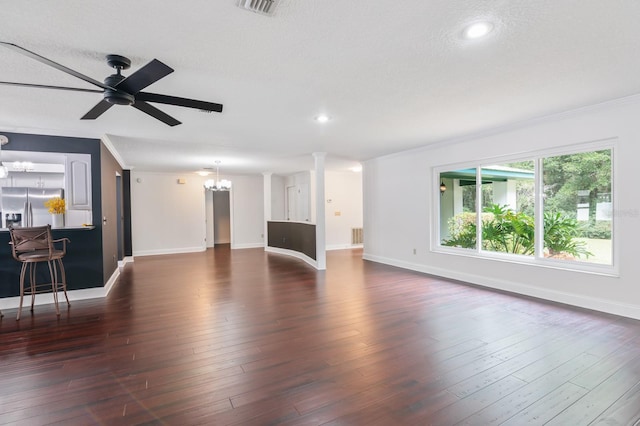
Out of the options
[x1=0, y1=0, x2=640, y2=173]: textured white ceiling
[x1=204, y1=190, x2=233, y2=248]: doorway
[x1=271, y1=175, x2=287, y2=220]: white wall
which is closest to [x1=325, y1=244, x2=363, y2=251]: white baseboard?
[x1=271, y1=175, x2=287, y2=220]: white wall

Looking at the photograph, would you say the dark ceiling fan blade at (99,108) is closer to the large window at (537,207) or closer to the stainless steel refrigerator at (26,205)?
the stainless steel refrigerator at (26,205)

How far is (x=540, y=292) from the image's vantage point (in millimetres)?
4355

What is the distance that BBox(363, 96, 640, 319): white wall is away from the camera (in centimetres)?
358

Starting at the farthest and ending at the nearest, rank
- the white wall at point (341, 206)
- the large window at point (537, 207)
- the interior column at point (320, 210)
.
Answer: the white wall at point (341, 206)
the interior column at point (320, 210)
the large window at point (537, 207)

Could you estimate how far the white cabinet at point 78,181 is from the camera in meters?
4.60

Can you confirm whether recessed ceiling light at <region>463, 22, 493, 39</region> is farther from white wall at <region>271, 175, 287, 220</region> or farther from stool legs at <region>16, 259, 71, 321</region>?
white wall at <region>271, 175, 287, 220</region>

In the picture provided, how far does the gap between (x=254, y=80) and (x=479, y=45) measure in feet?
6.22

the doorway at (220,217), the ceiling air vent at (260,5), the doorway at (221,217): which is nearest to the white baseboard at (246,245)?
the doorway at (220,217)

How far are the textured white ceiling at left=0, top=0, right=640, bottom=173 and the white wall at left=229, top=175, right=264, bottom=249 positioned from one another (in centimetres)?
588

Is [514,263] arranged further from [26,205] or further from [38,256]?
[26,205]

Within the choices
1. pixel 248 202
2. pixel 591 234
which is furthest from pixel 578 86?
pixel 248 202

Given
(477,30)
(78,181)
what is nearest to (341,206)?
(78,181)

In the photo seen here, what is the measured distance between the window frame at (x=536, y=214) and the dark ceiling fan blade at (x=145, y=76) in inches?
188

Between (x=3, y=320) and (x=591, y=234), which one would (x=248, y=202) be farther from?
(x=591, y=234)
